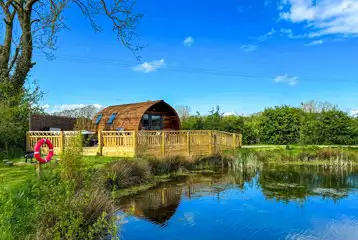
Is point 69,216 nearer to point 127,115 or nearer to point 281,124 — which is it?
point 127,115

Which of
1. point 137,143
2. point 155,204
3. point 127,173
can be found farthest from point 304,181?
point 137,143

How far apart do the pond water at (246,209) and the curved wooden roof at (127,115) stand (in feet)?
21.7

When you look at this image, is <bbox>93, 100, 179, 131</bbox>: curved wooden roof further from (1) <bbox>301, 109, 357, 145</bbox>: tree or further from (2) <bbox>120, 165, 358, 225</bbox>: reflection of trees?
(1) <bbox>301, 109, 357, 145</bbox>: tree

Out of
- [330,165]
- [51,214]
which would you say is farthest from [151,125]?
[51,214]

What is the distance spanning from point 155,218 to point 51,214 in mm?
2711

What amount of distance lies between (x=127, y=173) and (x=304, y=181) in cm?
616

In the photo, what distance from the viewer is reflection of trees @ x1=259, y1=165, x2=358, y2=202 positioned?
847 cm

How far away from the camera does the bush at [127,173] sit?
320 inches

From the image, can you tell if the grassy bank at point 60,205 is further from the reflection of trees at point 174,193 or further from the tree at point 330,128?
the tree at point 330,128

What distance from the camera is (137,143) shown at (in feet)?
39.0

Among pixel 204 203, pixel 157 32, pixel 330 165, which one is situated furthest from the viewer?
pixel 157 32

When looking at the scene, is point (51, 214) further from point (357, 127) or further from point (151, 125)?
point (357, 127)

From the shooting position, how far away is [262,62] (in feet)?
66.7

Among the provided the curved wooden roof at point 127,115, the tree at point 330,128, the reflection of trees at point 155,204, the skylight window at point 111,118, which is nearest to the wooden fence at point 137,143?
the reflection of trees at point 155,204
